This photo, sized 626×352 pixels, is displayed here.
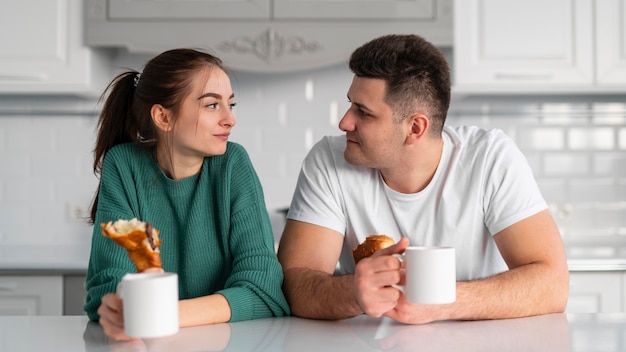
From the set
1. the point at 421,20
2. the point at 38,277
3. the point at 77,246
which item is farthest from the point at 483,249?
the point at 77,246

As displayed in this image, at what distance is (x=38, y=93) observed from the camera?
3.30 meters

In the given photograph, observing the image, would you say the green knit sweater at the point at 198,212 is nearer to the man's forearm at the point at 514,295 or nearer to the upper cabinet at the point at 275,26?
the man's forearm at the point at 514,295

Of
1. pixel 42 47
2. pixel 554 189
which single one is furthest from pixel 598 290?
pixel 42 47

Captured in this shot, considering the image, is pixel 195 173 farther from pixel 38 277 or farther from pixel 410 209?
pixel 38 277

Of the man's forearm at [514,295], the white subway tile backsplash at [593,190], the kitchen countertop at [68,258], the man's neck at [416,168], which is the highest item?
the man's neck at [416,168]

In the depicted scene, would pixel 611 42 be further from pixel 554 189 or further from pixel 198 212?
pixel 198 212

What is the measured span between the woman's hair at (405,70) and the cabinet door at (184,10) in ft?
4.32

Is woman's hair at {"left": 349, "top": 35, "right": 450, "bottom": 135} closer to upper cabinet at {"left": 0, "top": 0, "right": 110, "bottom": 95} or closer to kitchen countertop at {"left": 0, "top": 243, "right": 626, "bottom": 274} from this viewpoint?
kitchen countertop at {"left": 0, "top": 243, "right": 626, "bottom": 274}

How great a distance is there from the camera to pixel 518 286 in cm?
160

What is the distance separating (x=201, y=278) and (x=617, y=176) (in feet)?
7.89

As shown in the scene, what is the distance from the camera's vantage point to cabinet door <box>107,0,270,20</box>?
3.11 meters

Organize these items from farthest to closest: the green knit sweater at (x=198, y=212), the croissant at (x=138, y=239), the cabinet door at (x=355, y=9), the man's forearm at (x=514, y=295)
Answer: the cabinet door at (x=355, y=9)
the green knit sweater at (x=198, y=212)
the man's forearm at (x=514, y=295)
the croissant at (x=138, y=239)

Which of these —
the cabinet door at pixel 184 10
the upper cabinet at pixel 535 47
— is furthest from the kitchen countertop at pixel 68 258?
the cabinet door at pixel 184 10

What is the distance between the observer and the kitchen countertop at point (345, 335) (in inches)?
50.4
